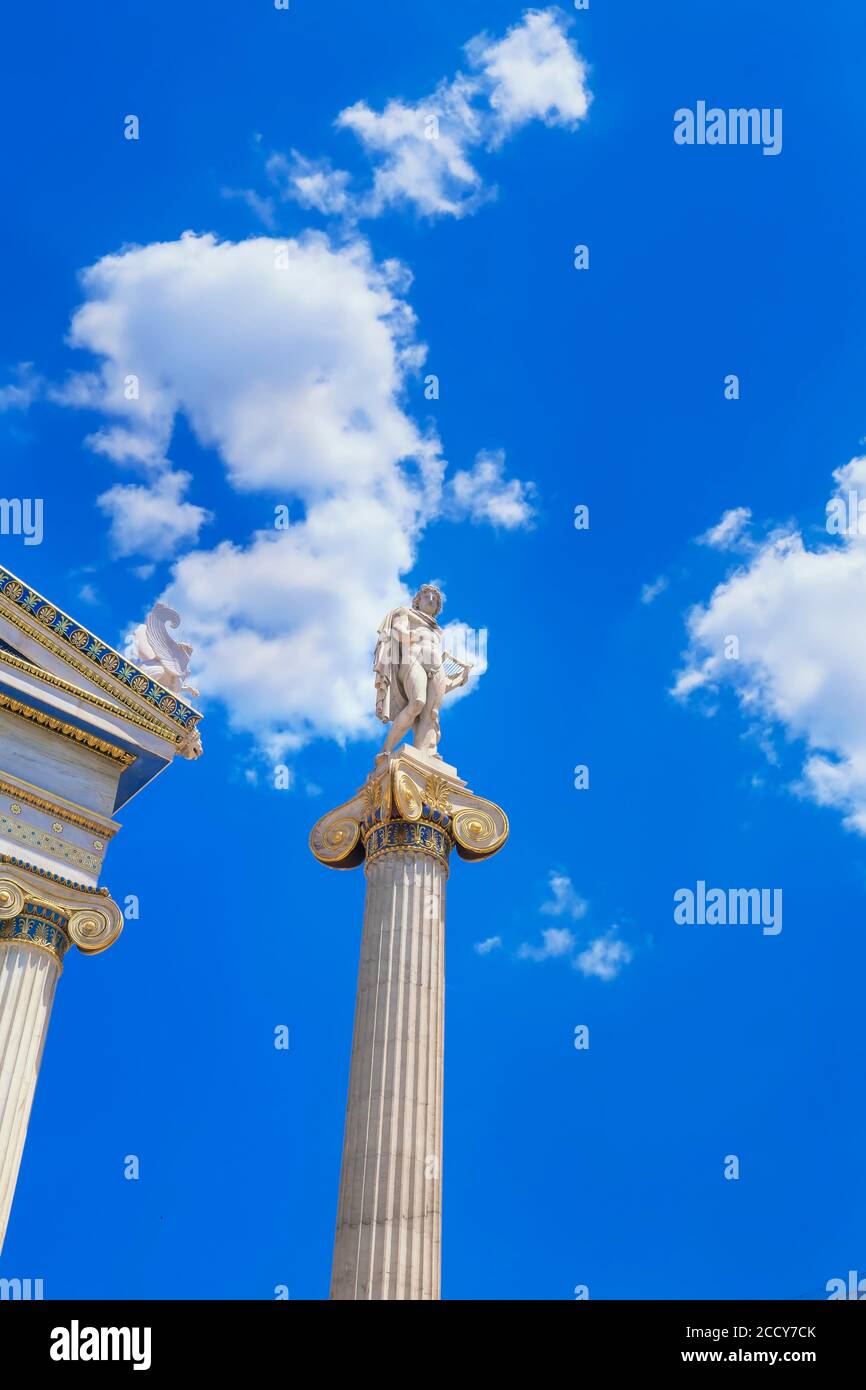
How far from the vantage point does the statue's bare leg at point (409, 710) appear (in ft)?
80.8

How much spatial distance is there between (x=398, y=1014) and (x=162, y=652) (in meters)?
8.94

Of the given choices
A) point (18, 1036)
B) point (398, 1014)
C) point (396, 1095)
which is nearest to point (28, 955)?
point (18, 1036)

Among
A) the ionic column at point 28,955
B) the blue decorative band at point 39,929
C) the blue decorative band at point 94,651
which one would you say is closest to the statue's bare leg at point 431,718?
the blue decorative band at point 94,651

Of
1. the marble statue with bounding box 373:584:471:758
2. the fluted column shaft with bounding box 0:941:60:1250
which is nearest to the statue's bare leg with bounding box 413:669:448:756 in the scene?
the marble statue with bounding box 373:584:471:758

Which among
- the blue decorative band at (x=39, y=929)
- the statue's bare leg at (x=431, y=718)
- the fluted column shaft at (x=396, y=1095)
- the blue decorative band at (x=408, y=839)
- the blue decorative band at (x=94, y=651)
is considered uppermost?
the blue decorative band at (x=94, y=651)

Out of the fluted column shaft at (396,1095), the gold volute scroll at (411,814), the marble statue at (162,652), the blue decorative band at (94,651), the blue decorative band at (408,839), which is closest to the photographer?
the fluted column shaft at (396,1095)

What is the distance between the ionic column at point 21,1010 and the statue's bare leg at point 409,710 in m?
5.45

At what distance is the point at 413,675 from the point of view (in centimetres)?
2488

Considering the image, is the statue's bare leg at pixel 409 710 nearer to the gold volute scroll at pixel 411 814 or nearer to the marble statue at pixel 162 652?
the gold volute scroll at pixel 411 814

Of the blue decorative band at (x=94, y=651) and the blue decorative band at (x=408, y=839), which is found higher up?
the blue decorative band at (x=94, y=651)

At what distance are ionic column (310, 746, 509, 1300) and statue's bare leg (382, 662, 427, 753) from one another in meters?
0.48

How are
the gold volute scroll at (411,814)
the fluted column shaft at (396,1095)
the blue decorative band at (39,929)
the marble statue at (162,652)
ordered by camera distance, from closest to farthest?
the fluted column shaft at (396,1095)
the blue decorative band at (39,929)
the gold volute scroll at (411,814)
the marble statue at (162,652)
